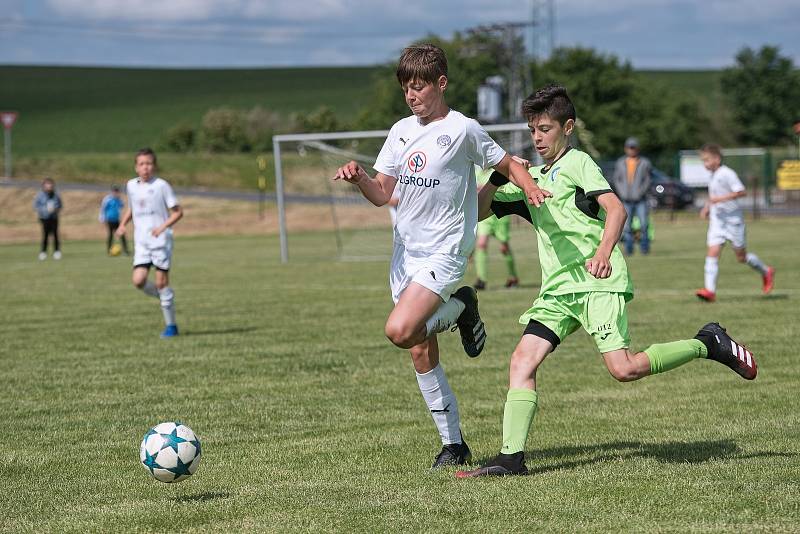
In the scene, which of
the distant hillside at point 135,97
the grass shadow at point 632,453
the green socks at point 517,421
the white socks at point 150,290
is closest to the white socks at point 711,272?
the white socks at point 150,290

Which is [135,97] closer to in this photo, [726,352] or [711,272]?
[711,272]

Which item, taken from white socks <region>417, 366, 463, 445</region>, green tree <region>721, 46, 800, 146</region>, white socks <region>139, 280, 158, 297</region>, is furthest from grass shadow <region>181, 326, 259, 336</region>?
green tree <region>721, 46, 800, 146</region>

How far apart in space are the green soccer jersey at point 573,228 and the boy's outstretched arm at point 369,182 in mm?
778

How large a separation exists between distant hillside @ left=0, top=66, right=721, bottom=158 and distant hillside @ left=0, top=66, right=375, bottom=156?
0.07 metres

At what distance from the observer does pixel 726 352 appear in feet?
19.7

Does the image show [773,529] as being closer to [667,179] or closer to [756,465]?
[756,465]

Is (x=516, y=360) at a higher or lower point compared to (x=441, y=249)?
lower

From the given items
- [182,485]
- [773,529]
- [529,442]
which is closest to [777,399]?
[529,442]

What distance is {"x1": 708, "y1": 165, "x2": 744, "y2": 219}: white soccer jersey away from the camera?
535 inches

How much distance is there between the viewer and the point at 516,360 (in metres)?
5.61

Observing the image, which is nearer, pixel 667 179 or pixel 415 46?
pixel 415 46

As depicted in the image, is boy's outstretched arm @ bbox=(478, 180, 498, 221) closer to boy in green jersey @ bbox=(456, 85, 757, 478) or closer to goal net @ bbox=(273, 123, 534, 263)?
boy in green jersey @ bbox=(456, 85, 757, 478)

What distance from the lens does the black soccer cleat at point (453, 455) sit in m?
5.87

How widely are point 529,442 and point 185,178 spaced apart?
55.7 m
